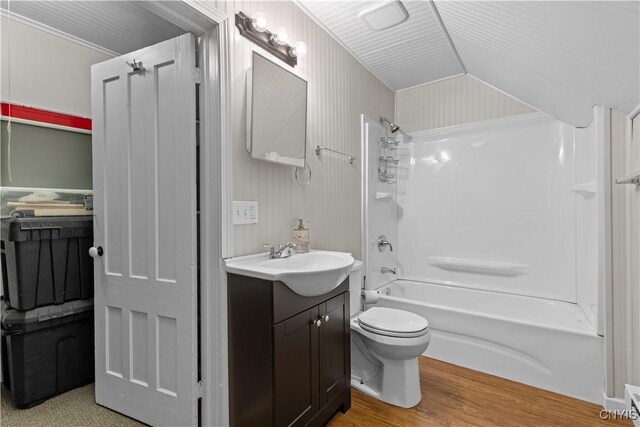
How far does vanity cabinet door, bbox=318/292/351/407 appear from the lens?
1.69 meters

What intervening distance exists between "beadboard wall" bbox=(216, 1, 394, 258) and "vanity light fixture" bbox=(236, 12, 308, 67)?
0.04 m

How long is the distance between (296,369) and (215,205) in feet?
2.85

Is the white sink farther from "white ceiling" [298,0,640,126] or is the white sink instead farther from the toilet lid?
"white ceiling" [298,0,640,126]

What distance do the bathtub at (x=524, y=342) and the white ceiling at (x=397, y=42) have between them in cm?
205

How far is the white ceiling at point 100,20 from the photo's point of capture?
189cm

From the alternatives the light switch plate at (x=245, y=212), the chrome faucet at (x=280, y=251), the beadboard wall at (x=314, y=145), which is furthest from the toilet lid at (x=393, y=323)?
the light switch plate at (x=245, y=212)

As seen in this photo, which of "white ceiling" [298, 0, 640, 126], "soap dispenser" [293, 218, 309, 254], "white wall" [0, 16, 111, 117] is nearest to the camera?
"white ceiling" [298, 0, 640, 126]

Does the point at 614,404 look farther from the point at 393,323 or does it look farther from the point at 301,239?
the point at 301,239

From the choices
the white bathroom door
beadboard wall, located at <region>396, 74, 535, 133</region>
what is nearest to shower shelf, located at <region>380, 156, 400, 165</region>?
beadboard wall, located at <region>396, 74, 535, 133</region>

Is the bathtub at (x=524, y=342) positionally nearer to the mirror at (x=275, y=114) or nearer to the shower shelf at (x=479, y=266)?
the shower shelf at (x=479, y=266)

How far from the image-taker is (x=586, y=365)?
1.99 meters

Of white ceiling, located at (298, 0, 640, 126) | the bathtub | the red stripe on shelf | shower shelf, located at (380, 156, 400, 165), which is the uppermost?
white ceiling, located at (298, 0, 640, 126)

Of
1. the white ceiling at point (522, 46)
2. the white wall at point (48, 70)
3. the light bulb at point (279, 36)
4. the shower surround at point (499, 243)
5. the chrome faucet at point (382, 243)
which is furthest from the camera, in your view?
the chrome faucet at point (382, 243)

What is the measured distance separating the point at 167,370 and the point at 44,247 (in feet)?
3.65
